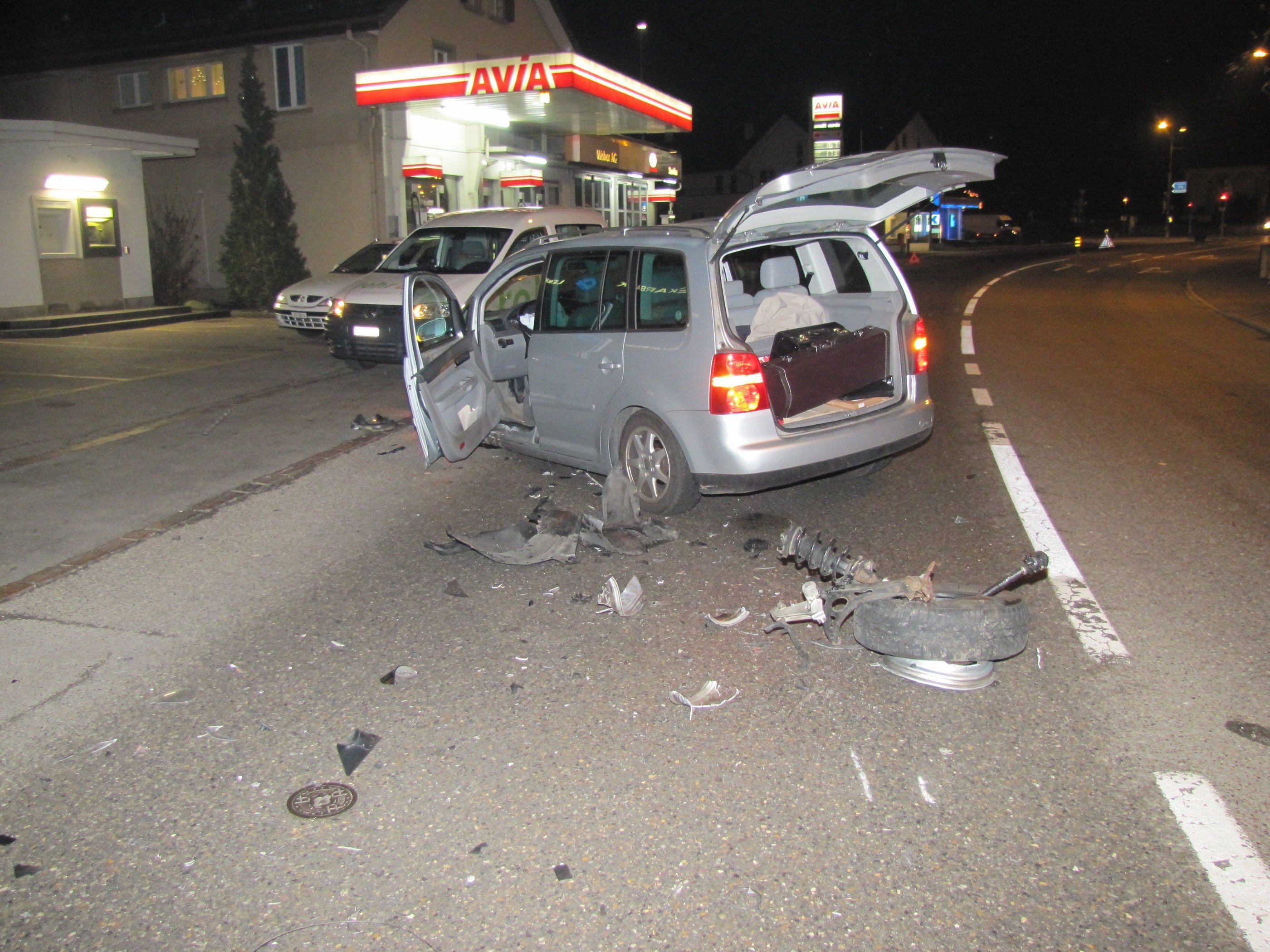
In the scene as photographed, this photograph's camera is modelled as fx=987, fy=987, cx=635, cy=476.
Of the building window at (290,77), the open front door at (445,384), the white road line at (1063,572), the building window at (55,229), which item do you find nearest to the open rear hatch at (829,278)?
the white road line at (1063,572)

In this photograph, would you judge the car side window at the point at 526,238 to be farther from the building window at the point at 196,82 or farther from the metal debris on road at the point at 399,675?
the building window at the point at 196,82

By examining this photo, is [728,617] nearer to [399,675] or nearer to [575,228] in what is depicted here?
[399,675]

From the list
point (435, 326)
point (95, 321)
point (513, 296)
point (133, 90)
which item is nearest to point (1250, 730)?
point (435, 326)

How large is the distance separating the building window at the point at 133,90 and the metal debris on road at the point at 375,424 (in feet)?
68.2

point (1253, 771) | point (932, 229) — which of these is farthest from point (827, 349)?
point (932, 229)

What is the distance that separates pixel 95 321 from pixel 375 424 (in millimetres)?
11539

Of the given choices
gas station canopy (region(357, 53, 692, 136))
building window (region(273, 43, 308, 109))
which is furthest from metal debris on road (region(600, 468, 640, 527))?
building window (region(273, 43, 308, 109))

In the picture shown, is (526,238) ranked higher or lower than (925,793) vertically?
higher

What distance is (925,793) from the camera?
11.1ft

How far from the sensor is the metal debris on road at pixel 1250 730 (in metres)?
3.67

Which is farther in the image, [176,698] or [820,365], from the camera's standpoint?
[820,365]

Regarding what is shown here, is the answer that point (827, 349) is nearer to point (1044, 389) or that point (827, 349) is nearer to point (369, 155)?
point (1044, 389)

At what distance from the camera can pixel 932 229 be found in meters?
68.7

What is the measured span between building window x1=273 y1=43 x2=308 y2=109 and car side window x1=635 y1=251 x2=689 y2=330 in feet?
67.2
